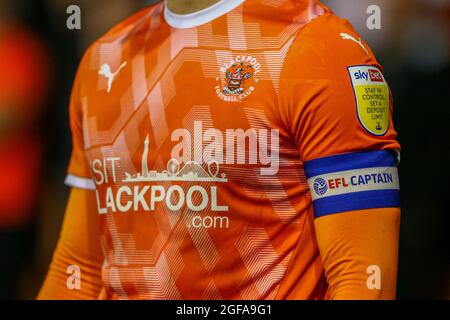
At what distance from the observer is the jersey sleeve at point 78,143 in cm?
237

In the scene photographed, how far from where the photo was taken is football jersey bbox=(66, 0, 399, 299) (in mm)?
1920

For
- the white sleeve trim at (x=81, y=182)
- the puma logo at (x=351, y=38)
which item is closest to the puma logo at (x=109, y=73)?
the white sleeve trim at (x=81, y=182)

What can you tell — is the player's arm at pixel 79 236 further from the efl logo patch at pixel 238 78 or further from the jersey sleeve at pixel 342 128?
the jersey sleeve at pixel 342 128

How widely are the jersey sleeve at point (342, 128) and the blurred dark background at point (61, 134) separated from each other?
106cm

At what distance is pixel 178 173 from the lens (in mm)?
2086

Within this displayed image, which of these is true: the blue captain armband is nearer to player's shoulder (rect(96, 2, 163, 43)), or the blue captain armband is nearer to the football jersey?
the football jersey

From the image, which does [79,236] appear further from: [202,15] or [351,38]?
[351,38]

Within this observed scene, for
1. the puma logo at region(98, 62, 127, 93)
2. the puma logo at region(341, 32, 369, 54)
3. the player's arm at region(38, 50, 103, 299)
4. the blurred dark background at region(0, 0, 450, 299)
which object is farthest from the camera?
the blurred dark background at region(0, 0, 450, 299)

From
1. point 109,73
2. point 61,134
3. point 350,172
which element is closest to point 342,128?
point 350,172

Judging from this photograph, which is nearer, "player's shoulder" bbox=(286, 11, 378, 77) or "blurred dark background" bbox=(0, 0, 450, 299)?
"player's shoulder" bbox=(286, 11, 378, 77)

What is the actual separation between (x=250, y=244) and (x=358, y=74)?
1.51 ft

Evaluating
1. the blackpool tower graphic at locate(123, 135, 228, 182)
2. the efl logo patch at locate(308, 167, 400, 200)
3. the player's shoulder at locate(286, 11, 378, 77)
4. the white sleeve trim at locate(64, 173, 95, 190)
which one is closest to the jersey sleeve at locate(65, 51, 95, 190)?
the white sleeve trim at locate(64, 173, 95, 190)

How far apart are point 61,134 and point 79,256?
1.09 metres

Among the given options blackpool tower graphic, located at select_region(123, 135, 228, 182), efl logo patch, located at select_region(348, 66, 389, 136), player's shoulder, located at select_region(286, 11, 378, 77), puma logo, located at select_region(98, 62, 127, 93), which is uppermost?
player's shoulder, located at select_region(286, 11, 378, 77)
